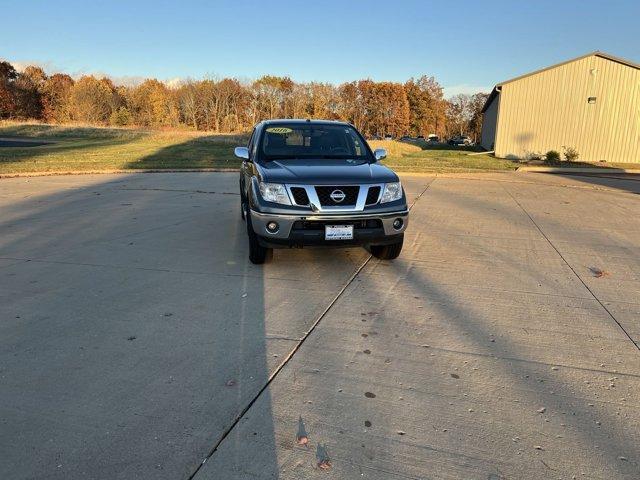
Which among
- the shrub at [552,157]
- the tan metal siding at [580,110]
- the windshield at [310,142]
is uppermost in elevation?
the tan metal siding at [580,110]

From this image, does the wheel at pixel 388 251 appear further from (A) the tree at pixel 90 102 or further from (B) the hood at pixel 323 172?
(A) the tree at pixel 90 102

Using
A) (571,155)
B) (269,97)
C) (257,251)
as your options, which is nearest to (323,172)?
(257,251)

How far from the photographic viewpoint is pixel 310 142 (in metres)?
6.88

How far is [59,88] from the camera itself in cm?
7469

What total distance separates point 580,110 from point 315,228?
24.9m

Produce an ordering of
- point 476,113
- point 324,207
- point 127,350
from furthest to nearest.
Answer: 1. point 476,113
2. point 324,207
3. point 127,350

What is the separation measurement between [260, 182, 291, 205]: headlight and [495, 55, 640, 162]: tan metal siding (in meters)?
24.7

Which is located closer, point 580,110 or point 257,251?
point 257,251

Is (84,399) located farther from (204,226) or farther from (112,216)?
(112,216)

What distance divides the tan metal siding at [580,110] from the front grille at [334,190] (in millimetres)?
24346

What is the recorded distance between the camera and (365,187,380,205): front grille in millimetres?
5516

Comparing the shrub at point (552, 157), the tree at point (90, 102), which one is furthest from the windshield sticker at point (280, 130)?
the tree at point (90, 102)

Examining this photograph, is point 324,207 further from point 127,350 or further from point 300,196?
point 127,350

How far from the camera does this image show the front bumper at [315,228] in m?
5.33
